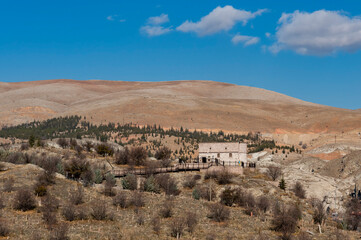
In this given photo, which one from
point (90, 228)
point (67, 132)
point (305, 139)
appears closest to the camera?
point (90, 228)

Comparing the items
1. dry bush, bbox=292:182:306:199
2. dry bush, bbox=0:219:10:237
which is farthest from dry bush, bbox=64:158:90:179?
dry bush, bbox=292:182:306:199

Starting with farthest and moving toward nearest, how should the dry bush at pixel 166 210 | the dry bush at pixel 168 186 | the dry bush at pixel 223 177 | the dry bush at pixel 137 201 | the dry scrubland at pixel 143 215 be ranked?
the dry bush at pixel 223 177, the dry bush at pixel 168 186, the dry bush at pixel 137 201, the dry bush at pixel 166 210, the dry scrubland at pixel 143 215

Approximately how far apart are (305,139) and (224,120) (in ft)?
106

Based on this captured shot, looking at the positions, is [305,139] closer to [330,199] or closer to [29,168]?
[330,199]

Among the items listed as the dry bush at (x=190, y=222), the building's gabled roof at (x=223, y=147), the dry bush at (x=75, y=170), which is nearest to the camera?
the dry bush at (x=190, y=222)

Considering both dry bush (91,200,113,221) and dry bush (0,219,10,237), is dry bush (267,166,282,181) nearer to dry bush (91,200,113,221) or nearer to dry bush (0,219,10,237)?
dry bush (91,200,113,221)

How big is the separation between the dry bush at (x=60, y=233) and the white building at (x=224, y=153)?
42.1m

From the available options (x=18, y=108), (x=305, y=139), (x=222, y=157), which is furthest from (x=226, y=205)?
(x=18, y=108)

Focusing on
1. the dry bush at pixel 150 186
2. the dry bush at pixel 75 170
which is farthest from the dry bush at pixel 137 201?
the dry bush at pixel 75 170

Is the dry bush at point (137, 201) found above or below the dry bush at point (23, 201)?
below

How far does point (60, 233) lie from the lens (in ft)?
91.2

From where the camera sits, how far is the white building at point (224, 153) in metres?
69.7

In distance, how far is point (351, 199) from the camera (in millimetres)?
69750

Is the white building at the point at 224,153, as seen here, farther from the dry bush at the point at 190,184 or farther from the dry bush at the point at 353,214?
the dry bush at the point at 353,214
